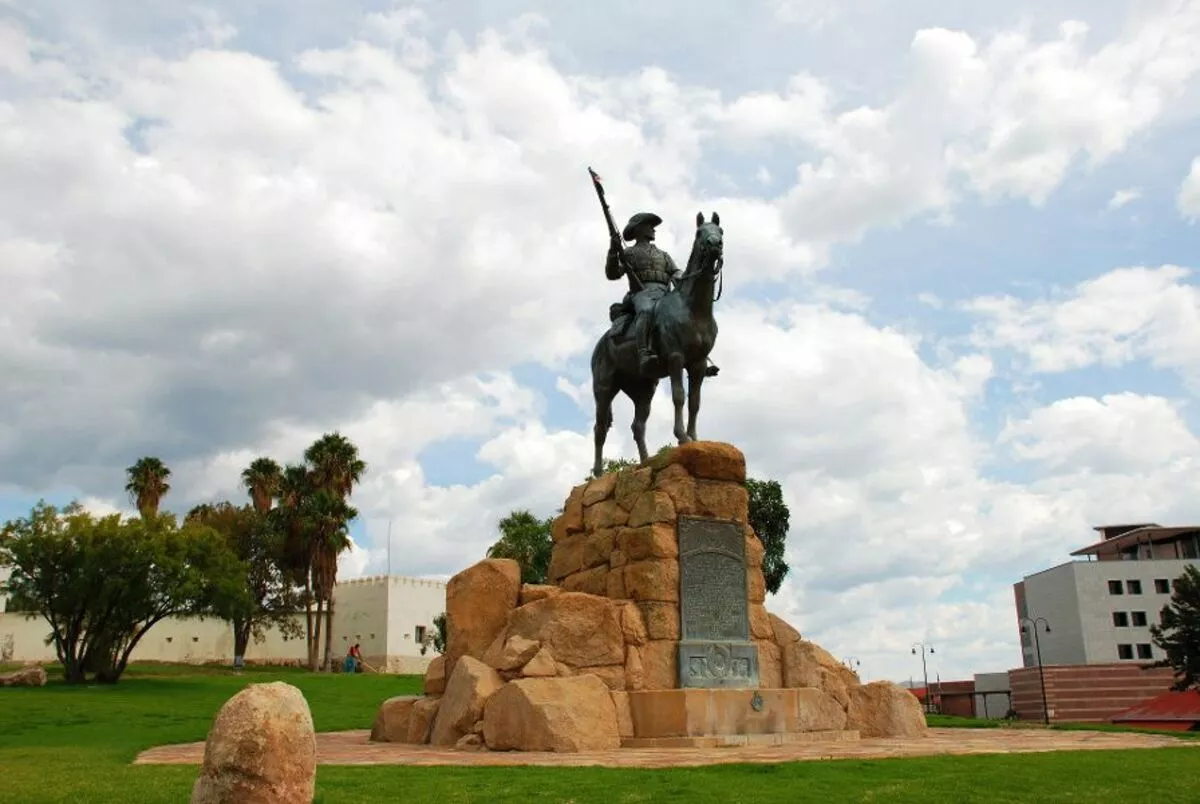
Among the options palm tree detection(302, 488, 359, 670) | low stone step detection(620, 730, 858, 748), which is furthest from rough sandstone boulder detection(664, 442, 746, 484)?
palm tree detection(302, 488, 359, 670)

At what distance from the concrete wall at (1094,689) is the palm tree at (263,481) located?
1738 inches

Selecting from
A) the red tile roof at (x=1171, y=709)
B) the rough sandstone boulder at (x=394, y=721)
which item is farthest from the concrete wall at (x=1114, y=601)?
the rough sandstone boulder at (x=394, y=721)

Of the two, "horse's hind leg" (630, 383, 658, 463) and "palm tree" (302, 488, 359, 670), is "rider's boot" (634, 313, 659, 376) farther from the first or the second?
"palm tree" (302, 488, 359, 670)

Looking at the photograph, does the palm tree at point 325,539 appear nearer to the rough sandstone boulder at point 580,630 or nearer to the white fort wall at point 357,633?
the white fort wall at point 357,633

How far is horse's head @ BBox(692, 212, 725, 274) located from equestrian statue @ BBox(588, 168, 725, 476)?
0.01 meters

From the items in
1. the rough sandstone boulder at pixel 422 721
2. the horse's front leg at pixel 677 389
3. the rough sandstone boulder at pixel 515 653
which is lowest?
the rough sandstone boulder at pixel 422 721

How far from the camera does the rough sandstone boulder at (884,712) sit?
14.7m

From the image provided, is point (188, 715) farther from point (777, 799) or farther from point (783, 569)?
point (783, 569)

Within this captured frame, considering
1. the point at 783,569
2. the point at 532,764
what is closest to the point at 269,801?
the point at 532,764

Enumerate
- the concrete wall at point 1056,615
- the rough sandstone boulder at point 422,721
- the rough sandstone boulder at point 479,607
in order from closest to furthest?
the rough sandstone boulder at point 422,721, the rough sandstone boulder at point 479,607, the concrete wall at point 1056,615

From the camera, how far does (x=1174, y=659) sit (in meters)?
42.4

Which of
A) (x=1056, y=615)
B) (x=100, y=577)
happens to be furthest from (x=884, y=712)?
(x=1056, y=615)

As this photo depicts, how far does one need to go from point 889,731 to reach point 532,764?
685 centimetres

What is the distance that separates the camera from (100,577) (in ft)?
111
